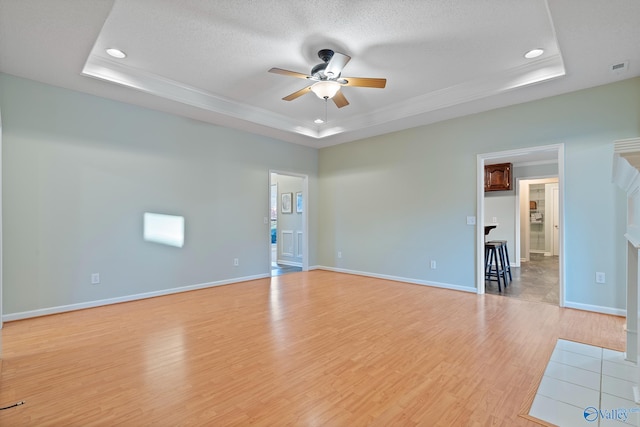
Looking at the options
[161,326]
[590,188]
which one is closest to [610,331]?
[590,188]

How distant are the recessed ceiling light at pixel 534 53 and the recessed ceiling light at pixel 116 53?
4.39 meters

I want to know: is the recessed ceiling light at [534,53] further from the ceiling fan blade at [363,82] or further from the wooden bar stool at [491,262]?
the wooden bar stool at [491,262]

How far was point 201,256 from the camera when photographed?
4.95 m

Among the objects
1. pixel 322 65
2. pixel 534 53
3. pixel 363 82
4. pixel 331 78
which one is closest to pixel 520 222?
pixel 534 53

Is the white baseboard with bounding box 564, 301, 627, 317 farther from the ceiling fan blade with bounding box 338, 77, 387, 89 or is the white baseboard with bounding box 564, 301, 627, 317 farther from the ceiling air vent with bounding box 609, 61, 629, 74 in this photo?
the ceiling fan blade with bounding box 338, 77, 387, 89

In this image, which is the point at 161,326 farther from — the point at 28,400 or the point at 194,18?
the point at 194,18

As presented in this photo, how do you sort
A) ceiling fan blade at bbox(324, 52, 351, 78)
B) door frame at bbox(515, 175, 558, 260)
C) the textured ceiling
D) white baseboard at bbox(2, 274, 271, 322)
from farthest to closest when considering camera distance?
door frame at bbox(515, 175, 558, 260) → white baseboard at bbox(2, 274, 271, 322) → ceiling fan blade at bbox(324, 52, 351, 78) → the textured ceiling

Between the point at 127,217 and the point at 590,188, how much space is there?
19.7 ft

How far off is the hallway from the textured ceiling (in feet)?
9.17

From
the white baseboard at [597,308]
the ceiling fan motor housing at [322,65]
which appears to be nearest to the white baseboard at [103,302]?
the ceiling fan motor housing at [322,65]

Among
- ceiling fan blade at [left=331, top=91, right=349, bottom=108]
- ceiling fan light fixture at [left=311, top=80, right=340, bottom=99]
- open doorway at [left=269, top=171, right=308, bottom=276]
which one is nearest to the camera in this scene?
ceiling fan light fixture at [left=311, top=80, right=340, bottom=99]

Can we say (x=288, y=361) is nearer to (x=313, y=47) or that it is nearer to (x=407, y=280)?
(x=313, y=47)

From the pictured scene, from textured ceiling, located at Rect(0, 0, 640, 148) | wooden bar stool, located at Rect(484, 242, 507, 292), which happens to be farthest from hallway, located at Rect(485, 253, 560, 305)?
textured ceiling, located at Rect(0, 0, 640, 148)

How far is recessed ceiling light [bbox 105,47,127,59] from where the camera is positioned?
320 centimetres
